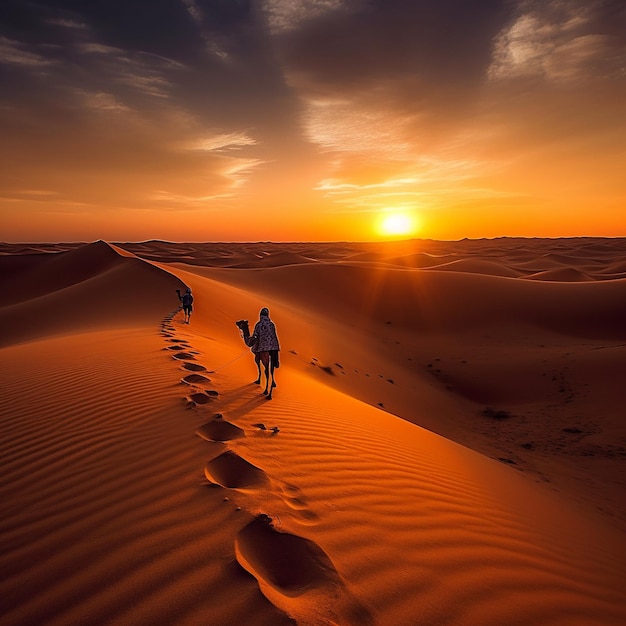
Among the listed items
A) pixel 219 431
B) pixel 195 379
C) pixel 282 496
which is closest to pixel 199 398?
pixel 195 379

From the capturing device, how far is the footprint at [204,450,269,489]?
3.40 metres

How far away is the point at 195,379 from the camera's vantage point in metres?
6.58

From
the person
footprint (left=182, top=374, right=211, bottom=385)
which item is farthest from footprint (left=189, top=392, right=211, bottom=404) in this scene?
the person

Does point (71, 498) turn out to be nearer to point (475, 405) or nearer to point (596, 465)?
point (596, 465)

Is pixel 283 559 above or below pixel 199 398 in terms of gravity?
above

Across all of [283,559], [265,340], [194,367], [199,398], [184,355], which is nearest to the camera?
[283,559]

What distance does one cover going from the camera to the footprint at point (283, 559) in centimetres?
238

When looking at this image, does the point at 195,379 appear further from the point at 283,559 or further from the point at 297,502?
the point at 283,559

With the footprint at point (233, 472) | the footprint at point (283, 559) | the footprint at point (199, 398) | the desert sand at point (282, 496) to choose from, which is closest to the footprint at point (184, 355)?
the desert sand at point (282, 496)

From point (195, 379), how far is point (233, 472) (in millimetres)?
3256

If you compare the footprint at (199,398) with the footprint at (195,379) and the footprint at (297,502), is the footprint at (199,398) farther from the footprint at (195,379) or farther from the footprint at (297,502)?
the footprint at (297,502)

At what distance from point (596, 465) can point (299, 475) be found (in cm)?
769

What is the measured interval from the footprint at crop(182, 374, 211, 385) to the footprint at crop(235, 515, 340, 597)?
3.95 m

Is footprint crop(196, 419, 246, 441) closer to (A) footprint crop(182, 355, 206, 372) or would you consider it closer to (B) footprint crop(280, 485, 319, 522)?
(B) footprint crop(280, 485, 319, 522)
